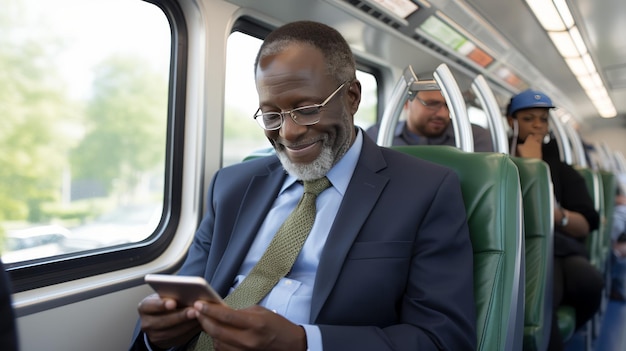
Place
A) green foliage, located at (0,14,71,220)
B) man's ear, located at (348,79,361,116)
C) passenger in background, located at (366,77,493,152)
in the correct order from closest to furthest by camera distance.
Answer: man's ear, located at (348,79,361,116) < green foliage, located at (0,14,71,220) < passenger in background, located at (366,77,493,152)

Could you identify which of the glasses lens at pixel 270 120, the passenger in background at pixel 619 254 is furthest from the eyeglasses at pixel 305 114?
the passenger in background at pixel 619 254

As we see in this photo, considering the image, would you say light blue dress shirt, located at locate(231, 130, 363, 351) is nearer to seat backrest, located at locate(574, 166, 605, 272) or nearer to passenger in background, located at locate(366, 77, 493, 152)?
passenger in background, located at locate(366, 77, 493, 152)

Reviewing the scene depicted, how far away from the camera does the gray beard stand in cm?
131

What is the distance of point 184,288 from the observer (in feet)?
2.94

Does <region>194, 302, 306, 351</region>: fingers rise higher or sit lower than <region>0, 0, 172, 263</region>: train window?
lower

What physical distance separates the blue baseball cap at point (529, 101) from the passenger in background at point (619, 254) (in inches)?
111

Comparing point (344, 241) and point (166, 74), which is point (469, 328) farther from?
point (166, 74)

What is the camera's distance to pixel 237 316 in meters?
0.89

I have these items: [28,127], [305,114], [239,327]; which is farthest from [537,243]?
[28,127]

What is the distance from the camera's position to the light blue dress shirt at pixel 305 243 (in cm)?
120

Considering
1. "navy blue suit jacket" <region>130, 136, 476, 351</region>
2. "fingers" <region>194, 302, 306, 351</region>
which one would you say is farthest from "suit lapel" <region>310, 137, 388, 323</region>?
"fingers" <region>194, 302, 306, 351</region>

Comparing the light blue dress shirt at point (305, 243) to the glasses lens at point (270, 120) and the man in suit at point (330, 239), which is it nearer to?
the man in suit at point (330, 239)

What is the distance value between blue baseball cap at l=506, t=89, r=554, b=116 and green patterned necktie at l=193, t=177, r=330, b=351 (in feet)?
5.29

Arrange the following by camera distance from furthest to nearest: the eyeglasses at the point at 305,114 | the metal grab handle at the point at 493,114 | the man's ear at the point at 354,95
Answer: the metal grab handle at the point at 493,114 < the man's ear at the point at 354,95 < the eyeglasses at the point at 305,114
